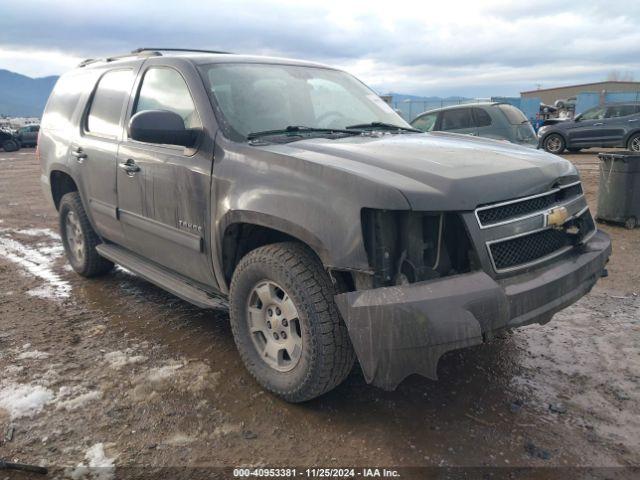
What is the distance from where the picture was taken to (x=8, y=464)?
7.68 feet

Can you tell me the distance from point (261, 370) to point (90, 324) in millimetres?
1777

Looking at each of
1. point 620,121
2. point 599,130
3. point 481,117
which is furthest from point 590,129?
point 481,117

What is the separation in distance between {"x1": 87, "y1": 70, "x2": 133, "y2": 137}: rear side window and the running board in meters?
0.96

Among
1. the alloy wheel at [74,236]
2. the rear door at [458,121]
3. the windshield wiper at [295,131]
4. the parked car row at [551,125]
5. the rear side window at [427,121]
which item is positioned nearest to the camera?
the windshield wiper at [295,131]

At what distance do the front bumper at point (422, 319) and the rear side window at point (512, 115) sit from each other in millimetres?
7622

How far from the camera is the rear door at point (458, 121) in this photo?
9.72 m

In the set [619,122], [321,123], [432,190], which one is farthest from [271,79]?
[619,122]

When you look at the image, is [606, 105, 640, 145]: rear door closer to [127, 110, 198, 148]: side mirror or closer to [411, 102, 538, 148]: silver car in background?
[411, 102, 538, 148]: silver car in background

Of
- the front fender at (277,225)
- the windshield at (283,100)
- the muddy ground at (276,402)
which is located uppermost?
the windshield at (283,100)

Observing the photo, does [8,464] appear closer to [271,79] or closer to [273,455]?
[273,455]

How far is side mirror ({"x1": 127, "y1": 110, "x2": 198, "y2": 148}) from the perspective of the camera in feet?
9.57

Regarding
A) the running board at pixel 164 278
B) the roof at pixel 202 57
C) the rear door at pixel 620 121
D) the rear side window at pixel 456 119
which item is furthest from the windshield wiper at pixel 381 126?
the rear door at pixel 620 121

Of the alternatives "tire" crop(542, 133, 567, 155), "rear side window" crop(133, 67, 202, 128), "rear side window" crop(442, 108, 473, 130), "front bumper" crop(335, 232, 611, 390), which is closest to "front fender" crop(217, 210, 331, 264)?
"front bumper" crop(335, 232, 611, 390)

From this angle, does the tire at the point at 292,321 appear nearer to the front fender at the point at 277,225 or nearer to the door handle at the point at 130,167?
the front fender at the point at 277,225
